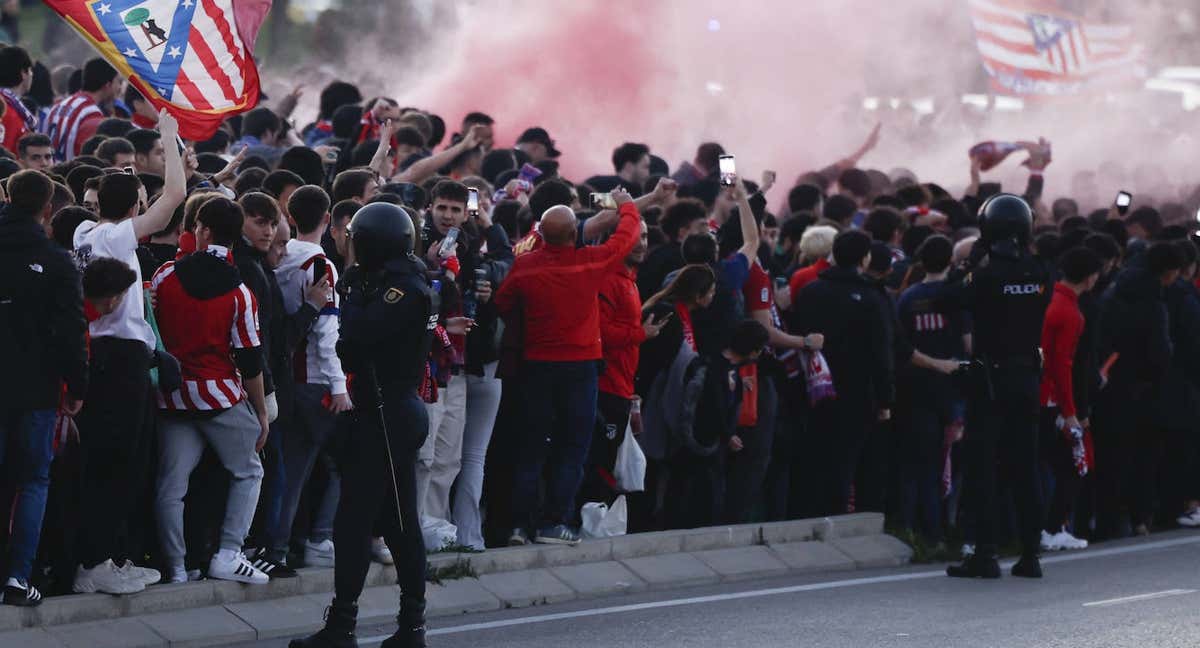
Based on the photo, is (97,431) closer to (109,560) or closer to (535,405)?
(109,560)

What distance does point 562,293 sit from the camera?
10859 millimetres

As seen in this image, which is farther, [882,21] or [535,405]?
[882,21]

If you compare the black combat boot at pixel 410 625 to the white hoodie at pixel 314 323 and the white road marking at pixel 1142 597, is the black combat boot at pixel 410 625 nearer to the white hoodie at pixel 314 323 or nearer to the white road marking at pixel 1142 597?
the white hoodie at pixel 314 323

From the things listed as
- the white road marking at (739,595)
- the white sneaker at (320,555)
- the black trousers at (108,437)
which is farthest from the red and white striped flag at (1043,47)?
the black trousers at (108,437)

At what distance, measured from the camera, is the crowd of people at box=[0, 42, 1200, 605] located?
9.08 metres

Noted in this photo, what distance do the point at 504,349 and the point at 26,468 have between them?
2976mm

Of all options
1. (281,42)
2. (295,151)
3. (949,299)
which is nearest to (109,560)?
(295,151)

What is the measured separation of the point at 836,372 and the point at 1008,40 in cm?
1046

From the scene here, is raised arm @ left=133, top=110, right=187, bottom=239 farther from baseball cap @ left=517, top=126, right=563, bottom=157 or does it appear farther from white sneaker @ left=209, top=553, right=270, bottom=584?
baseball cap @ left=517, top=126, right=563, bottom=157

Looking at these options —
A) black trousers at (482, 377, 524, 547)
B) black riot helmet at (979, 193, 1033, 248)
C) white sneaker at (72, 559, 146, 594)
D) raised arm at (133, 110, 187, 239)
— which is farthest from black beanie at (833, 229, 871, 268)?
white sneaker at (72, 559, 146, 594)

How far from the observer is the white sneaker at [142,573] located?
9.11 meters

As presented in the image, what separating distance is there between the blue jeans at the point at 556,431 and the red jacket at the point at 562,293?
9 centimetres

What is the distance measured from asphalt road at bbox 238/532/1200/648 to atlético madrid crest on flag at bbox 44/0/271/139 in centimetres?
277

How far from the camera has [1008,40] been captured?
878 inches
